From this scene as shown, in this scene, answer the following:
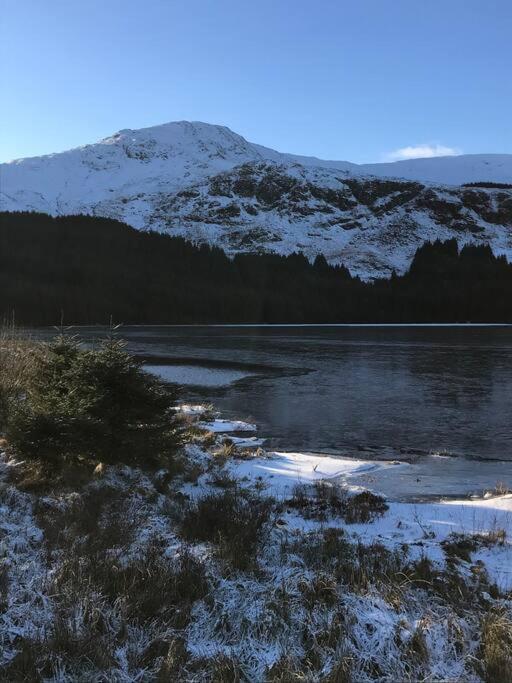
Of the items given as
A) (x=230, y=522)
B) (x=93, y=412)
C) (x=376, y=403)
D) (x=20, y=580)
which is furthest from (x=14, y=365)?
(x=376, y=403)

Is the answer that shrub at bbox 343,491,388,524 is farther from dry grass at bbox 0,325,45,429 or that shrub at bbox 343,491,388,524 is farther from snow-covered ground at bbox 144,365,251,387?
snow-covered ground at bbox 144,365,251,387

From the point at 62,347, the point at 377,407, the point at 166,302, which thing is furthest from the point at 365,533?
the point at 166,302

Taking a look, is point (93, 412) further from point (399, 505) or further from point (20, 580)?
point (399, 505)

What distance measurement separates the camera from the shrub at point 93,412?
8.61 metres

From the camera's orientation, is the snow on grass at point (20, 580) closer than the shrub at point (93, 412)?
Yes

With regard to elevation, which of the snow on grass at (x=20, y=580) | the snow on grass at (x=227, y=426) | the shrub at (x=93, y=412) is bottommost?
the snow on grass at (x=227, y=426)

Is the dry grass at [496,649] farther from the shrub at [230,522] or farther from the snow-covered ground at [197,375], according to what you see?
the snow-covered ground at [197,375]

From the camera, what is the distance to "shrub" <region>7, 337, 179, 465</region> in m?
8.61

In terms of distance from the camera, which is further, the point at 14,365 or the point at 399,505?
the point at 14,365

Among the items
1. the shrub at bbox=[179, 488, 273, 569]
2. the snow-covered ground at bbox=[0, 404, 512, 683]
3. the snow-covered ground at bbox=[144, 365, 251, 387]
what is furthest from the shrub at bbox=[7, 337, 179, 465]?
the snow-covered ground at bbox=[144, 365, 251, 387]

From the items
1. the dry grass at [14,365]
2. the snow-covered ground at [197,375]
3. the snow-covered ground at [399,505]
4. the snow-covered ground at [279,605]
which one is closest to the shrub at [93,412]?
the snow-covered ground at [279,605]

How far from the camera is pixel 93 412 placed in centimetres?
948

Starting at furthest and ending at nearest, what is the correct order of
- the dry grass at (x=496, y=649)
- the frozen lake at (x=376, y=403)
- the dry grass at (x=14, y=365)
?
the frozen lake at (x=376, y=403), the dry grass at (x=14, y=365), the dry grass at (x=496, y=649)

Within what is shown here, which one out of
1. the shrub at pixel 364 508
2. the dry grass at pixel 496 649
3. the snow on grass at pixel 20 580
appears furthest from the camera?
the shrub at pixel 364 508
